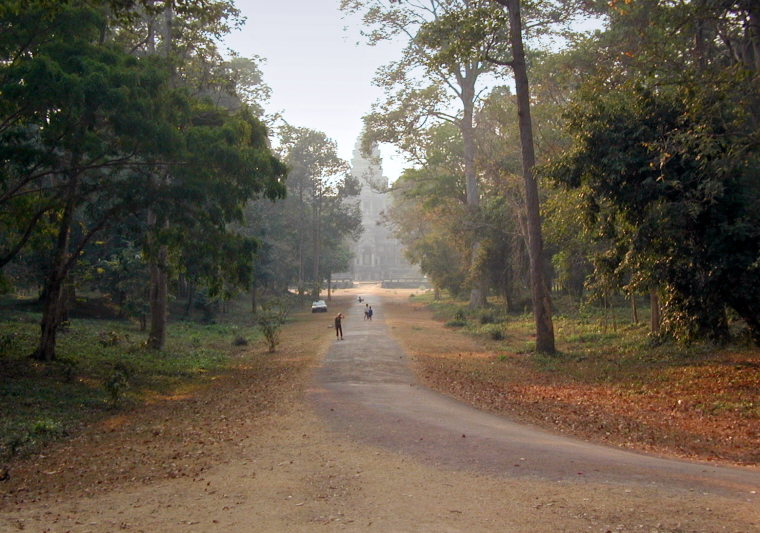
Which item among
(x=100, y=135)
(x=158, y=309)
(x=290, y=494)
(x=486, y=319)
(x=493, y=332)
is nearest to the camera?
(x=290, y=494)

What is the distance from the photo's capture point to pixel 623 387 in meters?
14.6

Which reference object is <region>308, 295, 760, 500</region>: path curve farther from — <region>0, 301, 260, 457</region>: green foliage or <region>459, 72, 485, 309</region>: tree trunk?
<region>459, 72, 485, 309</region>: tree trunk

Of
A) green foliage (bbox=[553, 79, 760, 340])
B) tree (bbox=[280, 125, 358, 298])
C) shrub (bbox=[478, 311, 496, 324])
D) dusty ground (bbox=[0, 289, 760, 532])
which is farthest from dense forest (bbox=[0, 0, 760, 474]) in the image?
tree (bbox=[280, 125, 358, 298])

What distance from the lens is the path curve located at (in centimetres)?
716

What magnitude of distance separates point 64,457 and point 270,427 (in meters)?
3.03

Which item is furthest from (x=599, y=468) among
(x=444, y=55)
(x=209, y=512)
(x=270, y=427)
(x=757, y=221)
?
(x=444, y=55)

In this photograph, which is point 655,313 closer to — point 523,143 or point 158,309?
point 523,143

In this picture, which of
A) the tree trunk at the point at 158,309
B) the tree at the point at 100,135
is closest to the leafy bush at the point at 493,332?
the tree trunk at the point at 158,309

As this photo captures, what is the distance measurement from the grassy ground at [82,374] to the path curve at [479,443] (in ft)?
13.9

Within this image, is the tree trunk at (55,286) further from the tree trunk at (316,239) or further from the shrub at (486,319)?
the tree trunk at (316,239)

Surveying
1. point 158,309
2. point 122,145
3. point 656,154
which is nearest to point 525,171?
point 656,154

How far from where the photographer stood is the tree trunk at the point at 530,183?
64.7 ft

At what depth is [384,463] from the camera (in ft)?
26.0

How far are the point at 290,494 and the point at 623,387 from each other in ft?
33.4
